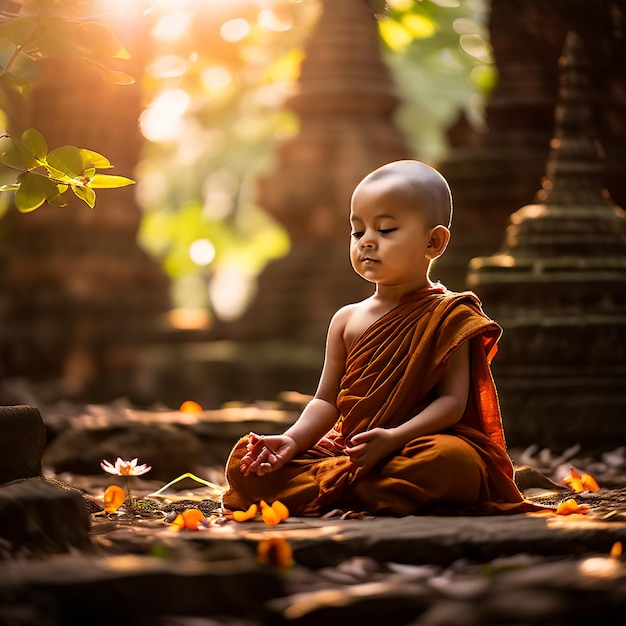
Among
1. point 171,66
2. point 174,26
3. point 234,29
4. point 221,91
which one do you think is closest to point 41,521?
point 171,66

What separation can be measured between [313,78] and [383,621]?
7455 millimetres

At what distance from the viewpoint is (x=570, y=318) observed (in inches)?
222

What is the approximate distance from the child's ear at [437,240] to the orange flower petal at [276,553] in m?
1.21

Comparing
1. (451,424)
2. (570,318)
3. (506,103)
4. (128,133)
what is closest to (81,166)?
(451,424)

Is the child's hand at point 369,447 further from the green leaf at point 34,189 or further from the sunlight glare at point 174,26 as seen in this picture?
the sunlight glare at point 174,26

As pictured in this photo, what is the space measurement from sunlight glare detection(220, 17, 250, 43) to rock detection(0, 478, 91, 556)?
9.13 m

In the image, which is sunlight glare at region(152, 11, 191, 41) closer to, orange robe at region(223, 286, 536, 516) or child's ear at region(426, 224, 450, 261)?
child's ear at region(426, 224, 450, 261)

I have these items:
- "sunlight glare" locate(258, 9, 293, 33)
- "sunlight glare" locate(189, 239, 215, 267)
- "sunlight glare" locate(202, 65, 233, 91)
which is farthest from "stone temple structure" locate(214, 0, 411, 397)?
"sunlight glare" locate(189, 239, 215, 267)

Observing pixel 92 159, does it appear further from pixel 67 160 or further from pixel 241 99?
pixel 241 99

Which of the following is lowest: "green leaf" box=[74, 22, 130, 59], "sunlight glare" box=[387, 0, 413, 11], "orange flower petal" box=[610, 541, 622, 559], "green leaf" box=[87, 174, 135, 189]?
"orange flower petal" box=[610, 541, 622, 559]

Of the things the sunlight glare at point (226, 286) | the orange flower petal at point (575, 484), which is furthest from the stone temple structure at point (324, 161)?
the sunlight glare at point (226, 286)

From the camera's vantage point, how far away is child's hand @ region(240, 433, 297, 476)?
3.29 meters

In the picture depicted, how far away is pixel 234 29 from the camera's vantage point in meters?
11.4

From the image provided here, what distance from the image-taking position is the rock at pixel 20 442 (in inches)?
124
